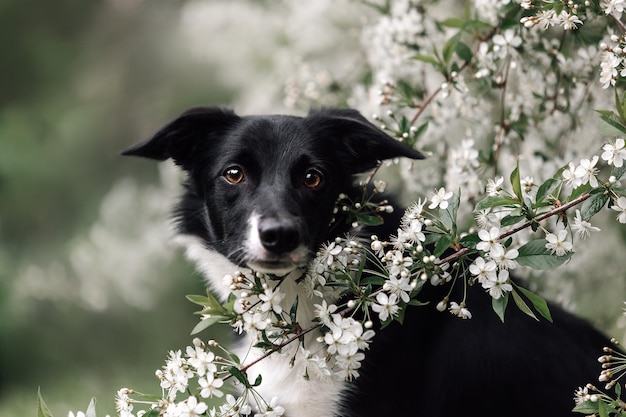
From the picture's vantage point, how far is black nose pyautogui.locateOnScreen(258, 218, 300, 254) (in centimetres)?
272

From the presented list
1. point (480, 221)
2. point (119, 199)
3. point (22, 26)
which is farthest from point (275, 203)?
point (22, 26)

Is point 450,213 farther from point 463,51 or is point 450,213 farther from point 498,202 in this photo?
point 463,51

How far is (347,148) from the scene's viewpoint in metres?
3.30

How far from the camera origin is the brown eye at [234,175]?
3.11 metres

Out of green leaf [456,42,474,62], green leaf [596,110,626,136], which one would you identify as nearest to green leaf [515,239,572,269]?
green leaf [596,110,626,136]

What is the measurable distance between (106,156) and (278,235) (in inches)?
239

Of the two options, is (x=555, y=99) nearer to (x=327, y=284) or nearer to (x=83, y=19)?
(x=327, y=284)

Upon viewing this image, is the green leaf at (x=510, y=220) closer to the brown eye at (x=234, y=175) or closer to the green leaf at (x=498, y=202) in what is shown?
the green leaf at (x=498, y=202)

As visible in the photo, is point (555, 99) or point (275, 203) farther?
point (555, 99)

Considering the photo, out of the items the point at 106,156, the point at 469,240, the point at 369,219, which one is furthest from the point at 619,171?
the point at 106,156

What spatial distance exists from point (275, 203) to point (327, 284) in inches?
14.0

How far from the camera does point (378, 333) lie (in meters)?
3.12

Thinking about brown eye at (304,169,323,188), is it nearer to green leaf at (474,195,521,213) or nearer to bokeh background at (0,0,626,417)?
green leaf at (474,195,521,213)

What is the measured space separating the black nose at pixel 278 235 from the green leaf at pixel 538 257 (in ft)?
2.54
